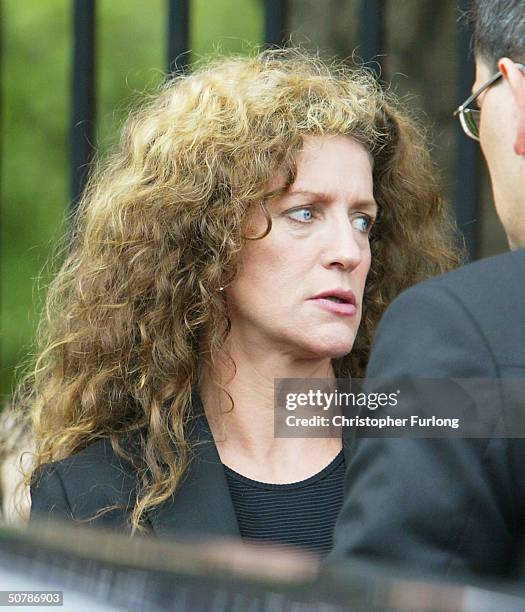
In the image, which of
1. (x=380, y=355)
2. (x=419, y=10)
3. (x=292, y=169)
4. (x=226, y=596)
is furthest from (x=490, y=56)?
(x=419, y=10)

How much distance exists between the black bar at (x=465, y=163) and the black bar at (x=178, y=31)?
3.15ft

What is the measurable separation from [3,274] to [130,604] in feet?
17.6

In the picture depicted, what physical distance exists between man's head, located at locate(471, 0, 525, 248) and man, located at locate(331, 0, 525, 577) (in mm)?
233

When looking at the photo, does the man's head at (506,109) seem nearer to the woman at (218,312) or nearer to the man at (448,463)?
the man at (448,463)

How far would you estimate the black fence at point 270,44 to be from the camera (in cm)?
408

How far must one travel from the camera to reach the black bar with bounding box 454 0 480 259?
4.05m

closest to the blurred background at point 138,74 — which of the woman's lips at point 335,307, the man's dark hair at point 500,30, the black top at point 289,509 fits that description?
the woman's lips at point 335,307

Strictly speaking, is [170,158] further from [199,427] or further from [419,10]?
[419,10]

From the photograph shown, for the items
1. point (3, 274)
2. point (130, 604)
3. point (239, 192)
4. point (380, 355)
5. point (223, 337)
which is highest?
point (3, 274)

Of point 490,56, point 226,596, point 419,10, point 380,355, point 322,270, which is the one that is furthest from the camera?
point 419,10

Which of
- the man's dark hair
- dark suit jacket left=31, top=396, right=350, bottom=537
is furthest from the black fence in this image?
the man's dark hair

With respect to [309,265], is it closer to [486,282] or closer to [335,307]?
[335,307]

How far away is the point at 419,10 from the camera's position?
4633 mm

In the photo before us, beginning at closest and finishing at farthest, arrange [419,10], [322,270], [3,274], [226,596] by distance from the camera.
→ 1. [226,596]
2. [322,270]
3. [419,10]
4. [3,274]
